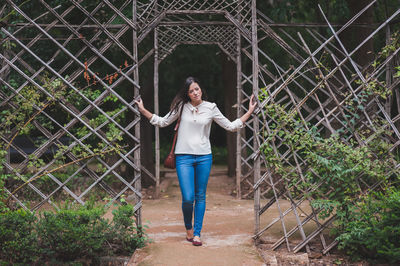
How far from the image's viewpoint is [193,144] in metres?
4.15

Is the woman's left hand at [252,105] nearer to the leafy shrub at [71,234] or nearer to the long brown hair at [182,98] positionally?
the long brown hair at [182,98]

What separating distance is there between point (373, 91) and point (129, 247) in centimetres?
299

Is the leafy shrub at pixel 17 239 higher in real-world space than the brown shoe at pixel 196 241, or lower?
higher

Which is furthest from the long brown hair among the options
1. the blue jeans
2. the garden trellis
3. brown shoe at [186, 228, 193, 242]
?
brown shoe at [186, 228, 193, 242]

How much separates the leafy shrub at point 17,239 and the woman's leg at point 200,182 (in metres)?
1.55

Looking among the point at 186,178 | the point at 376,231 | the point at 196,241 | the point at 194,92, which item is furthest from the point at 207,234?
the point at 376,231

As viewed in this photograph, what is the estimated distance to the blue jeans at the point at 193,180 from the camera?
414 centimetres

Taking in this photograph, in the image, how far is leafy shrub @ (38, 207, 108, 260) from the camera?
3.81m

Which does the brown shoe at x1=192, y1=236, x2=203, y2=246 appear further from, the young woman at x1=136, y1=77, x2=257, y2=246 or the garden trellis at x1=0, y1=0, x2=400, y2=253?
the garden trellis at x1=0, y1=0, x2=400, y2=253

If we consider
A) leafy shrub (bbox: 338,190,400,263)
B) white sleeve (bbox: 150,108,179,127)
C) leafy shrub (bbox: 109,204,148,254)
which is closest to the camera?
leafy shrub (bbox: 338,190,400,263)

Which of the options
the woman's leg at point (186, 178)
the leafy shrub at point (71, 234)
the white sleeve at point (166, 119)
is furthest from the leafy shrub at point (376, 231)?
the leafy shrub at point (71, 234)

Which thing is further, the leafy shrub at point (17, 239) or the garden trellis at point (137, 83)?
the garden trellis at point (137, 83)

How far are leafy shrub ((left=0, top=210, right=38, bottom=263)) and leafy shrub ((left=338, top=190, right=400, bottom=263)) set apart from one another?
112 inches

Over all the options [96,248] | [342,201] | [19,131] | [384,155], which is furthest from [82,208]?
[384,155]
